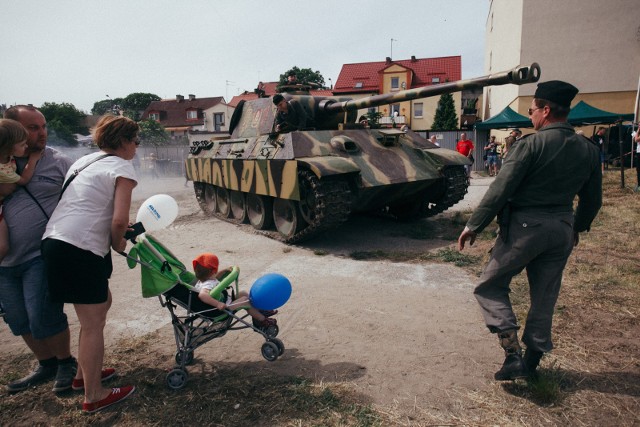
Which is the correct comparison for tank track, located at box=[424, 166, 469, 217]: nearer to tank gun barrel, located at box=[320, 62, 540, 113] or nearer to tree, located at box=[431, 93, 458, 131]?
tank gun barrel, located at box=[320, 62, 540, 113]

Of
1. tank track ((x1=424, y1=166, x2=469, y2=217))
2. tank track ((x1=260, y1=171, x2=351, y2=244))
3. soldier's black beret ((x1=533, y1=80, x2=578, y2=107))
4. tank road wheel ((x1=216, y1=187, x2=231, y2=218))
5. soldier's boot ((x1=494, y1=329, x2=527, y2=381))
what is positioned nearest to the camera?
soldier's black beret ((x1=533, y1=80, x2=578, y2=107))

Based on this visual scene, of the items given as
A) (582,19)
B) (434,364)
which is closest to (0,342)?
(434,364)


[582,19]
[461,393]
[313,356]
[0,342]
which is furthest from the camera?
[582,19]

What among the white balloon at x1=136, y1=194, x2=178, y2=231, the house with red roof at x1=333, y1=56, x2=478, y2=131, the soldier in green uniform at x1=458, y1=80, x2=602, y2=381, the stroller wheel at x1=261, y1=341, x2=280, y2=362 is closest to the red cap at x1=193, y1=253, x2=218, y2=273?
the white balloon at x1=136, y1=194, x2=178, y2=231

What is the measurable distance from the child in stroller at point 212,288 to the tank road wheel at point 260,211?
210 inches

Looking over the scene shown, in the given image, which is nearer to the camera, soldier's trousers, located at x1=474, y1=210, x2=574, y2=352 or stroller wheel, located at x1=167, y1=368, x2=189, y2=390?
soldier's trousers, located at x1=474, y1=210, x2=574, y2=352

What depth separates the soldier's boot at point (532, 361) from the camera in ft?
9.96

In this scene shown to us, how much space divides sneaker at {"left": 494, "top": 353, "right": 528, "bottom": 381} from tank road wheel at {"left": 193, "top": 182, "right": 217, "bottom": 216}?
934cm

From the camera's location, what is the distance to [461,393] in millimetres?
3016

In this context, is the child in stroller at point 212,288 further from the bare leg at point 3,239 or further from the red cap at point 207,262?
the bare leg at point 3,239

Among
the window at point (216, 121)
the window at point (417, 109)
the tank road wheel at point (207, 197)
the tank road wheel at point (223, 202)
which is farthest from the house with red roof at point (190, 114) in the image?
the tank road wheel at point (223, 202)

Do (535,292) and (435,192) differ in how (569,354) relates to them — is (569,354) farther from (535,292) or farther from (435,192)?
(435,192)

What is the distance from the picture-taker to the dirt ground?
3270mm

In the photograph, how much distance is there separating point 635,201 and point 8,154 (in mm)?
11421
